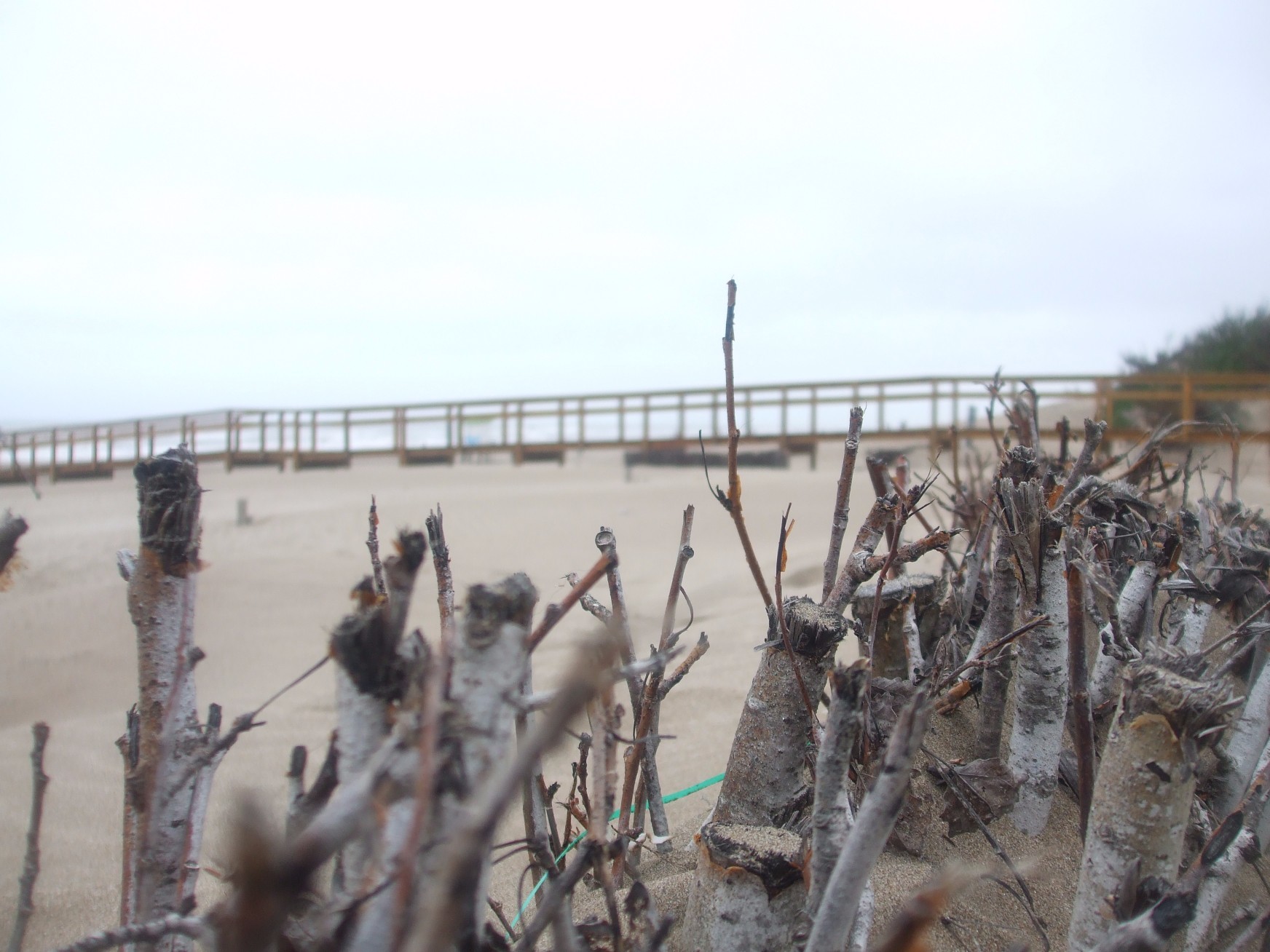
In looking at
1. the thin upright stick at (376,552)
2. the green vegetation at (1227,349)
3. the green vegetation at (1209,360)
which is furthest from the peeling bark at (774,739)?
the green vegetation at (1227,349)

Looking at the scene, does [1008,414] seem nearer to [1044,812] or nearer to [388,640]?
[1044,812]

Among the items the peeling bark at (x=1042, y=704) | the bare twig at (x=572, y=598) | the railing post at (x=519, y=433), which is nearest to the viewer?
the bare twig at (x=572, y=598)

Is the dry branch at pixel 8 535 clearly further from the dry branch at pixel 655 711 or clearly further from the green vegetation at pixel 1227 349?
the green vegetation at pixel 1227 349

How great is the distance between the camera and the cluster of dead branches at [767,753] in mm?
617

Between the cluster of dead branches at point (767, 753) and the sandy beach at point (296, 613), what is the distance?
98 millimetres

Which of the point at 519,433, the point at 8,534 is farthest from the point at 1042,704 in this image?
the point at 519,433

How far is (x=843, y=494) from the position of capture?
132 centimetres

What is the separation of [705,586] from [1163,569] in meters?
4.82

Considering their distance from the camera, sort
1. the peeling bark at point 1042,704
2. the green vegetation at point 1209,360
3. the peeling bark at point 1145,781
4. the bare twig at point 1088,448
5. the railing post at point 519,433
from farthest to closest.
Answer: the railing post at point 519,433
the green vegetation at point 1209,360
the bare twig at point 1088,448
the peeling bark at point 1042,704
the peeling bark at point 1145,781

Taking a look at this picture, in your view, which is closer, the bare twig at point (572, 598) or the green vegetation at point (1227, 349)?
the bare twig at point (572, 598)

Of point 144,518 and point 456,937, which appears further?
point 144,518

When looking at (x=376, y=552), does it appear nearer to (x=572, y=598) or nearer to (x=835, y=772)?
(x=572, y=598)

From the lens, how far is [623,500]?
10641 mm

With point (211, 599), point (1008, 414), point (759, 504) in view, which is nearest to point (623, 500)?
point (759, 504)
